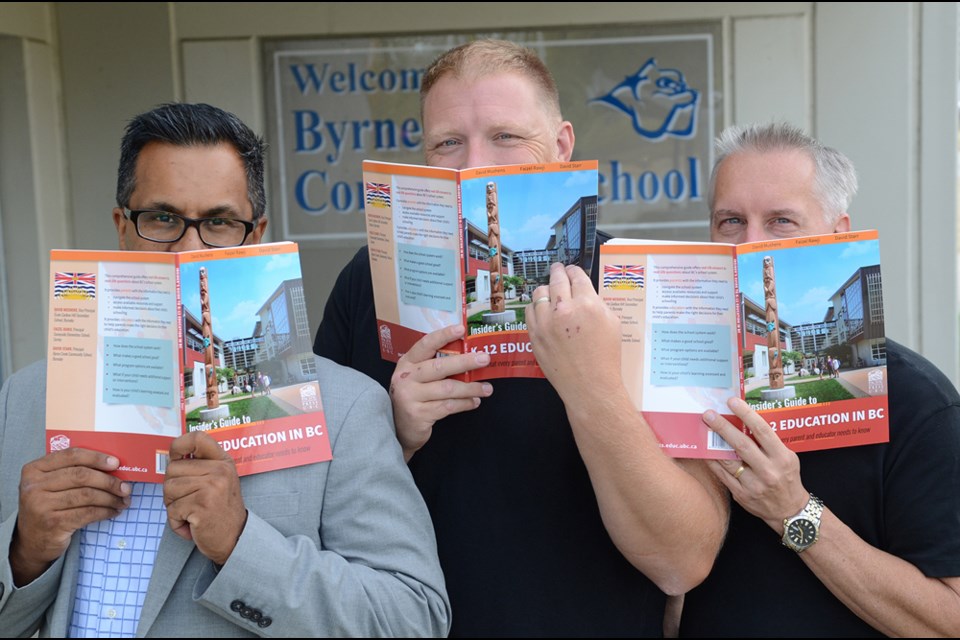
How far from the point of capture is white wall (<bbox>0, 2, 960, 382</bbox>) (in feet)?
14.0

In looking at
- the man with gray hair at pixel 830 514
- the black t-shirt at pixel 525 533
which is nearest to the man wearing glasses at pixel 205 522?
the black t-shirt at pixel 525 533

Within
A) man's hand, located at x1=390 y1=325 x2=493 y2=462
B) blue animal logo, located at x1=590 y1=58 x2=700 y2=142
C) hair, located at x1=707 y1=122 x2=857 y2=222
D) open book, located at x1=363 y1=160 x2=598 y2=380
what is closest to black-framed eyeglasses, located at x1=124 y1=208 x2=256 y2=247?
open book, located at x1=363 y1=160 x2=598 y2=380

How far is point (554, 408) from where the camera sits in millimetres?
2043

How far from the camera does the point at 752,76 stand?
4.38 m

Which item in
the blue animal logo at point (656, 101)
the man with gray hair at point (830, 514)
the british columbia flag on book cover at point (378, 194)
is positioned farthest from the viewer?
the blue animal logo at point (656, 101)

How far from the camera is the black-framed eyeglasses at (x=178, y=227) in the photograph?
178 cm

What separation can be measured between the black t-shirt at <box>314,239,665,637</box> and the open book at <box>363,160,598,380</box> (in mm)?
235

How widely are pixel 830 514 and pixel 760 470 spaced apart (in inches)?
8.1

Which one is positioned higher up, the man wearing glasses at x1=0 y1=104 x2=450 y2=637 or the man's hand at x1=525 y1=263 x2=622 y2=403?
the man's hand at x1=525 y1=263 x2=622 y2=403

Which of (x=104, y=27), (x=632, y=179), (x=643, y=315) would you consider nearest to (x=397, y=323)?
(x=643, y=315)

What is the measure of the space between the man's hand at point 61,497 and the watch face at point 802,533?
1.23 m

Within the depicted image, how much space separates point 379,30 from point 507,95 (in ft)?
8.51

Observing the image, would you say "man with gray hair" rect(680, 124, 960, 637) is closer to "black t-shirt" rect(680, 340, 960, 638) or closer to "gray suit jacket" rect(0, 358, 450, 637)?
"black t-shirt" rect(680, 340, 960, 638)

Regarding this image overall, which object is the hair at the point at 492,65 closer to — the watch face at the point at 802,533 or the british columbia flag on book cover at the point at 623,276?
the british columbia flag on book cover at the point at 623,276
